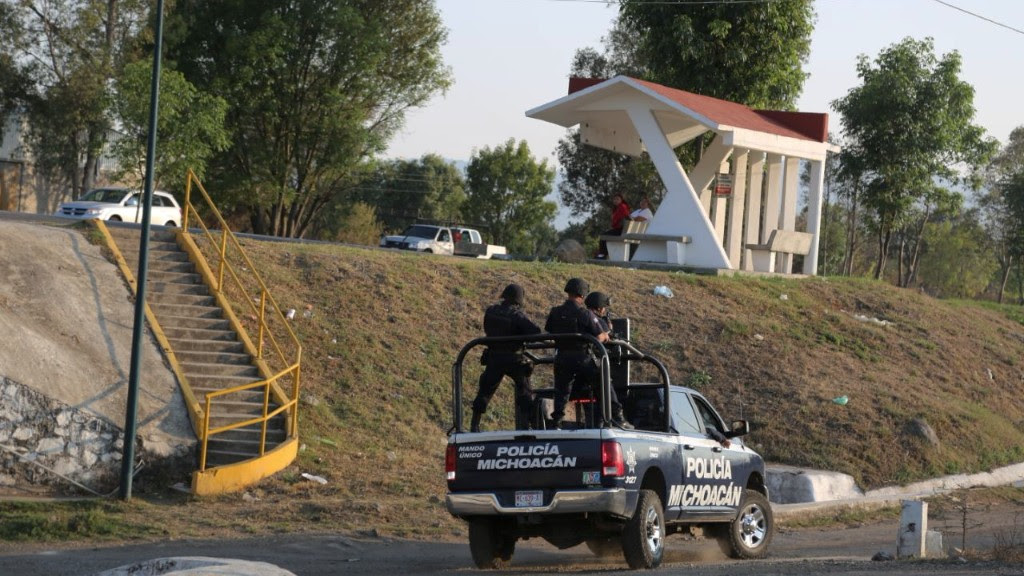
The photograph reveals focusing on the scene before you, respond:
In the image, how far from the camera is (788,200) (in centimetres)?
3434

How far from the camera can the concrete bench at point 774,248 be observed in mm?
31617

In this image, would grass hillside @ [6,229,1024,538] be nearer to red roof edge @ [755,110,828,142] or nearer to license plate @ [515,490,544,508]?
license plate @ [515,490,544,508]

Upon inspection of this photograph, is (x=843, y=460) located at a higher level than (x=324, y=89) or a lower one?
lower

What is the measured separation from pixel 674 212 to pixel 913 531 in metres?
17.6

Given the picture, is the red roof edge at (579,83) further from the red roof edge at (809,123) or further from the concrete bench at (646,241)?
the red roof edge at (809,123)

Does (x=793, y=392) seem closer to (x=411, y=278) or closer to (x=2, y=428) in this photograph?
(x=411, y=278)

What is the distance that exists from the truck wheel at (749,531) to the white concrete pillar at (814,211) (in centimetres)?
2053

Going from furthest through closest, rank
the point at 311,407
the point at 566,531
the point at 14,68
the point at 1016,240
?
the point at 1016,240 < the point at 14,68 < the point at 311,407 < the point at 566,531

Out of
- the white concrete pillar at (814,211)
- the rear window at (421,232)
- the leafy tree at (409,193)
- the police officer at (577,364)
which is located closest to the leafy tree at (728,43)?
the white concrete pillar at (814,211)

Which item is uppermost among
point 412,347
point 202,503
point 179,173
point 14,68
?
point 14,68

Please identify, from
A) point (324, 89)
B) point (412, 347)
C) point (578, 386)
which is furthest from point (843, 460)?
point (324, 89)

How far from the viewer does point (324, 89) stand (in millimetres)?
48875

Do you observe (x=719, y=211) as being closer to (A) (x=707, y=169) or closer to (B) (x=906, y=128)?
(A) (x=707, y=169)

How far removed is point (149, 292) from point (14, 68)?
3363 cm
